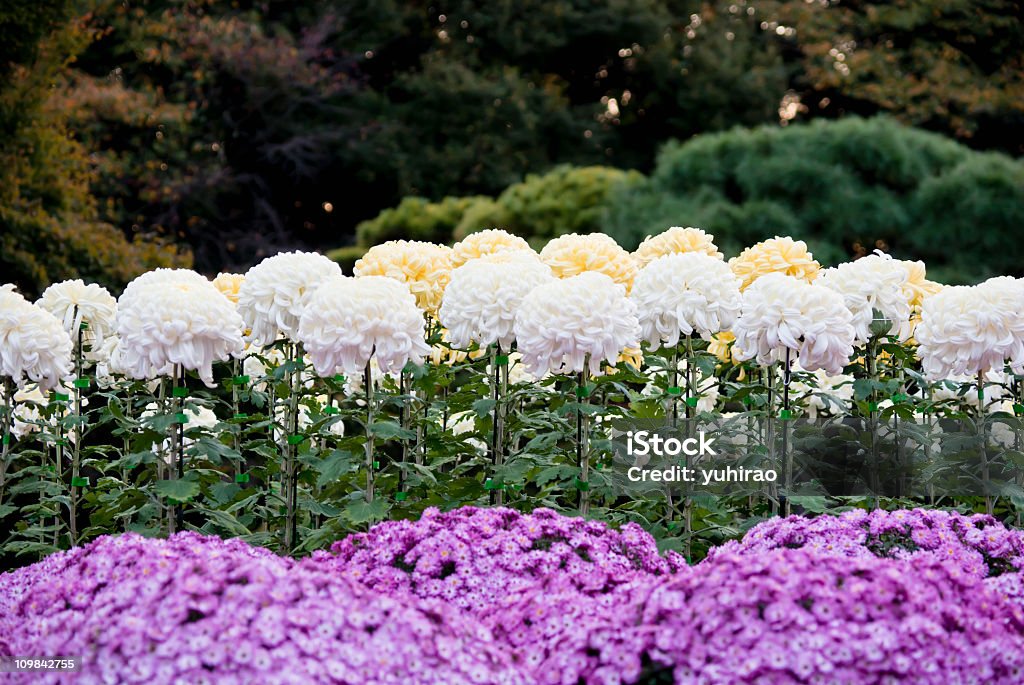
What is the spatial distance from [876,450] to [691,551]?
0.73m

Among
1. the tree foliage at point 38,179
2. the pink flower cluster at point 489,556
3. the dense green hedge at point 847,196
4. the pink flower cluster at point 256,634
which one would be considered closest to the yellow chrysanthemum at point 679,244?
the pink flower cluster at point 489,556

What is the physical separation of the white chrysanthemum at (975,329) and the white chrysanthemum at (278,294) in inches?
74.0

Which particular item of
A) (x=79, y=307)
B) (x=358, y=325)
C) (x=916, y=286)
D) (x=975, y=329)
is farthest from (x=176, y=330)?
(x=916, y=286)

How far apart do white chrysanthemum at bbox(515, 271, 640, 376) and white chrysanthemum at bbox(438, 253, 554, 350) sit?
0.11 meters

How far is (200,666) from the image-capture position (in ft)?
7.33

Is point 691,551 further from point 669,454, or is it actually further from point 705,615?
point 705,615

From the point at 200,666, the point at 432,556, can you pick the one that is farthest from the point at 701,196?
the point at 200,666

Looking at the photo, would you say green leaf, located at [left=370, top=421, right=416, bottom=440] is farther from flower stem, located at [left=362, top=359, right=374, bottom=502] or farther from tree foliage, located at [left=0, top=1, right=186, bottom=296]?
tree foliage, located at [left=0, top=1, right=186, bottom=296]

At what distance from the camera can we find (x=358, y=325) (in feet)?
10.7

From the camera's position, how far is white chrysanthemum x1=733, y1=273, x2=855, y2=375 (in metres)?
3.42

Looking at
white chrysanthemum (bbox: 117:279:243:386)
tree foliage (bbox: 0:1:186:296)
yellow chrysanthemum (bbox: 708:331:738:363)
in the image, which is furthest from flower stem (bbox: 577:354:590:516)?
tree foliage (bbox: 0:1:186:296)

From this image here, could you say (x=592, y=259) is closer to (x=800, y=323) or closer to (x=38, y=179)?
(x=800, y=323)

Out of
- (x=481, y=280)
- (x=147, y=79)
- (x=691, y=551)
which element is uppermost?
(x=147, y=79)

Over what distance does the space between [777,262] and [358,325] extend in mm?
1581
